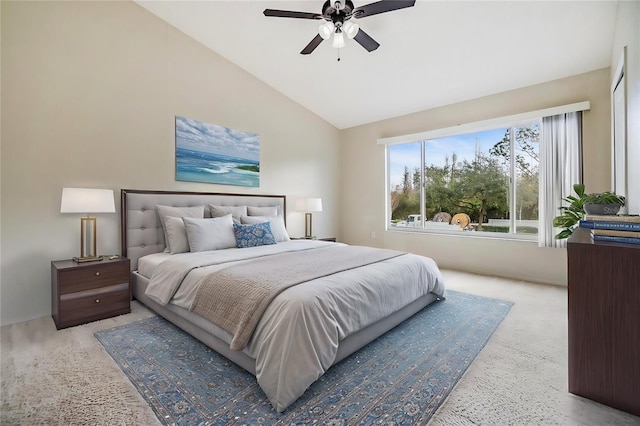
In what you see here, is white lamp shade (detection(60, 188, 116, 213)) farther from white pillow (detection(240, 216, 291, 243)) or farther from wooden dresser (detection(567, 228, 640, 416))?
wooden dresser (detection(567, 228, 640, 416))

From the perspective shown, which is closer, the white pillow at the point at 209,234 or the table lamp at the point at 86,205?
the table lamp at the point at 86,205

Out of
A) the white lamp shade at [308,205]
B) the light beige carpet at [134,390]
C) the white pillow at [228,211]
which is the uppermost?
the white lamp shade at [308,205]

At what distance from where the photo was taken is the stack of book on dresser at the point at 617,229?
58.3 inches

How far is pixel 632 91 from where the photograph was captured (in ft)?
7.18

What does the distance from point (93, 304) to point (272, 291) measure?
78.6 inches

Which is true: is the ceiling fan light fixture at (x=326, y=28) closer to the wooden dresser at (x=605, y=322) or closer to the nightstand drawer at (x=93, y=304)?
the wooden dresser at (x=605, y=322)

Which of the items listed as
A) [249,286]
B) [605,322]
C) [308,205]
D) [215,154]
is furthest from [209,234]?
[605,322]

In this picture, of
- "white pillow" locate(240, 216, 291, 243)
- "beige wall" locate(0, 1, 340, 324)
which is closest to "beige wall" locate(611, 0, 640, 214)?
"white pillow" locate(240, 216, 291, 243)

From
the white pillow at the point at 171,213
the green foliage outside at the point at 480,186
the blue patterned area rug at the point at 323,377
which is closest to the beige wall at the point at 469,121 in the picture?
the green foliage outside at the point at 480,186

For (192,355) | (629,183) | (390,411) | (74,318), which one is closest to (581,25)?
(629,183)

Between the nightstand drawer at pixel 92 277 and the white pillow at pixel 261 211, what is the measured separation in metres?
1.67

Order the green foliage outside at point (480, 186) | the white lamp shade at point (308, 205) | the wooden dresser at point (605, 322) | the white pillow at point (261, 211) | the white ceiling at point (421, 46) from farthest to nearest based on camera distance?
1. the white lamp shade at point (308, 205)
2. the white pillow at point (261, 211)
3. the green foliage outside at point (480, 186)
4. the white ceiling at point (421, 46)
5. the wooden dresser at point (605, 322)

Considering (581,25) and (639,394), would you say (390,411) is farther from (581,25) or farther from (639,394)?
(581,25)

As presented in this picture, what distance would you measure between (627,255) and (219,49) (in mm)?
Answer: 4494
